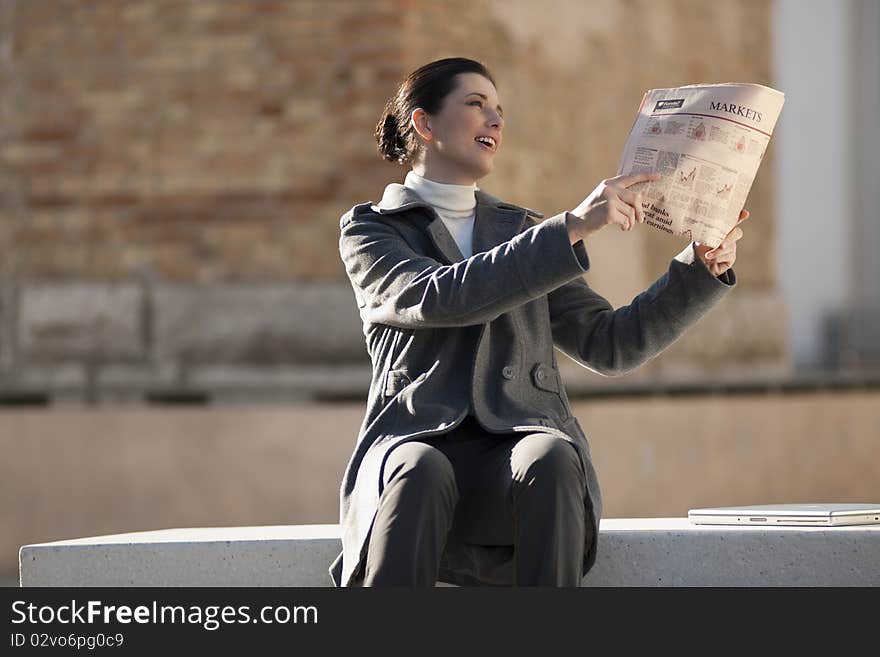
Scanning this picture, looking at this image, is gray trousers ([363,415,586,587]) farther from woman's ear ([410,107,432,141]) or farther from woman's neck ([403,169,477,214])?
woman's ear ([410,107,432,141])

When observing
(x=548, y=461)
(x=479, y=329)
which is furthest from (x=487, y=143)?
(x=548, y=461)

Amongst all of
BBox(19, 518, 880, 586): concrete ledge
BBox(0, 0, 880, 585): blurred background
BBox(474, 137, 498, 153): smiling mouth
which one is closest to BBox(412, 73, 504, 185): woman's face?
BBox(474, 137, 498, 153): smiling mouth

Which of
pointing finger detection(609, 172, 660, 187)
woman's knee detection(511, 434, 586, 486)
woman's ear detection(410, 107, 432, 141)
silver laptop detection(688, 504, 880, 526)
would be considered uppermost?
woman's ear detection(410, 107, 432, 141)

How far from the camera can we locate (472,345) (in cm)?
306

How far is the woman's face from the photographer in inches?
125

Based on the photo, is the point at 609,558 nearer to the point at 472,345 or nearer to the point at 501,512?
the point at 501,512

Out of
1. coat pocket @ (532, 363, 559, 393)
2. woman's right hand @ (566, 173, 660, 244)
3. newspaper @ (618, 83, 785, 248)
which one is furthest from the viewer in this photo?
coat pocket @ (532, 363, 559, 393)

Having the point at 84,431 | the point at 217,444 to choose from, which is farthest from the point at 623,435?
the point at 84,431

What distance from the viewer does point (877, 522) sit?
10.7 ft

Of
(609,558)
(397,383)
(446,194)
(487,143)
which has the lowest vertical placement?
(609,558)

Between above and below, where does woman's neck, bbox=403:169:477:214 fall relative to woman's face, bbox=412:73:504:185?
below

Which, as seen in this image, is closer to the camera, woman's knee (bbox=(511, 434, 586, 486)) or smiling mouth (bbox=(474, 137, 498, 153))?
woman's knee (bbox=(511, 434, 586, 486))

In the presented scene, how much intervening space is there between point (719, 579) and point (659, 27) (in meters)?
6.34

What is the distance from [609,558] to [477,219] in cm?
71
